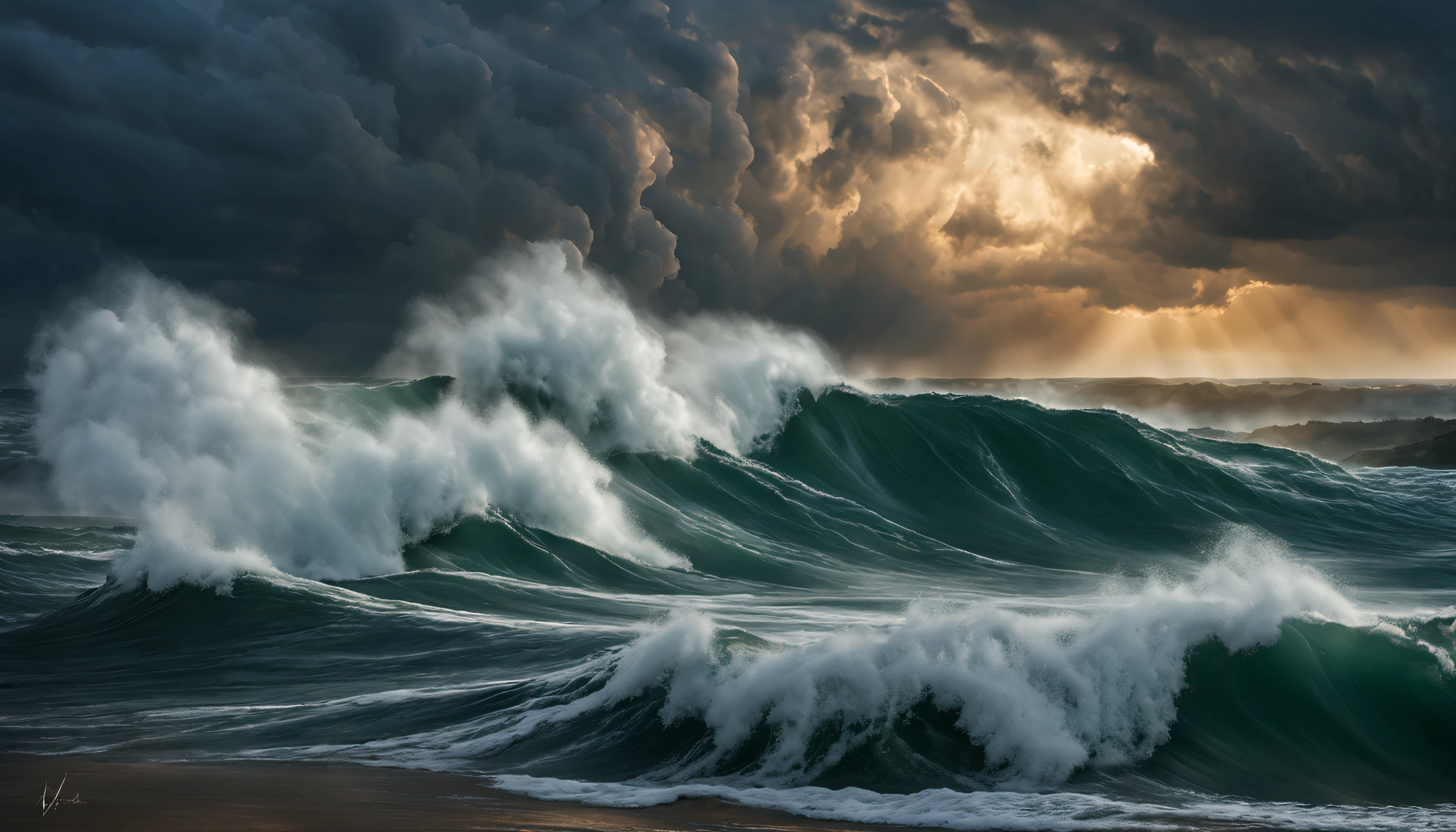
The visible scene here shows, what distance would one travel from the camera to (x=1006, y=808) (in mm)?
5297

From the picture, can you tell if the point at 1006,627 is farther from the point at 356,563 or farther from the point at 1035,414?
the point at 1035,414

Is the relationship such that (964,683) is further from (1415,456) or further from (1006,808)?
(1415,456)

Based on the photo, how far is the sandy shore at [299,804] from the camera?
453 centimetres

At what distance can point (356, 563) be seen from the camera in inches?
503

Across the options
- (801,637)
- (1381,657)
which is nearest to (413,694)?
(801,637)

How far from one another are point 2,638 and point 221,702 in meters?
3.95

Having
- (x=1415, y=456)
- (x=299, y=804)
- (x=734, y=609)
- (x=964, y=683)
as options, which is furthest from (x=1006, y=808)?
(x=1415, y=456)

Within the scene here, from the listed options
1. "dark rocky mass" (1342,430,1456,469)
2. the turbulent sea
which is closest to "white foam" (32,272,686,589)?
the turbulent sea

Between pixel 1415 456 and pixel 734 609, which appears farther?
pixel 1415 456

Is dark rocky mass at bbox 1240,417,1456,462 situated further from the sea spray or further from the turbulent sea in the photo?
the sea spray
